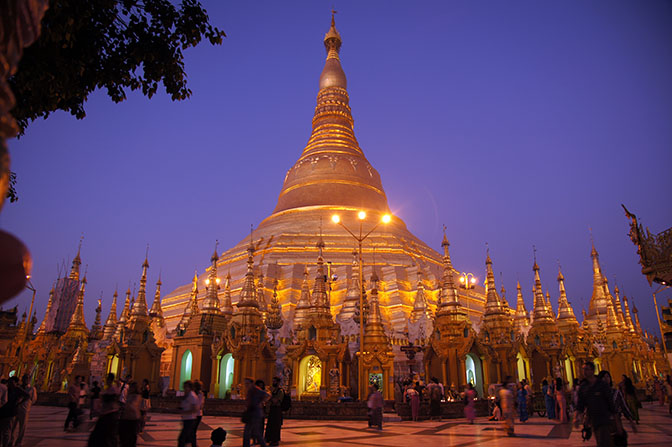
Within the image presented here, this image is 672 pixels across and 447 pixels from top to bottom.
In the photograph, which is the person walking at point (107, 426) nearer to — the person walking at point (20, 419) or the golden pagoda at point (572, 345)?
the person walking at point (20, 419)

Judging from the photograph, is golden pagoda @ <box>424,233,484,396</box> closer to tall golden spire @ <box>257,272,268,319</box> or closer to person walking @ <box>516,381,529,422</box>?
person walking @ <box>516,381,529,422</box>

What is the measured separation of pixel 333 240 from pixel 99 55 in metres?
38.4

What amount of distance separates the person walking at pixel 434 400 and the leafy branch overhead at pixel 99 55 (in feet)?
44.1

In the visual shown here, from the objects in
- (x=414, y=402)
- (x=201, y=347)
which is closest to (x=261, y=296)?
(x=201, y=347)

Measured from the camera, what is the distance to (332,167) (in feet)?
180

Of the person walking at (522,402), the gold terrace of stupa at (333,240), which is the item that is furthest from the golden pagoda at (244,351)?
the person walking at (522,402)

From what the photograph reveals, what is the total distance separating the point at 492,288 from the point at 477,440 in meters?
20.2

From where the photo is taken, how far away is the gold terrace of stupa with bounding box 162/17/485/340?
39.8 metres

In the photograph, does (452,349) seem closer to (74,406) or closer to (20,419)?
(74,406)

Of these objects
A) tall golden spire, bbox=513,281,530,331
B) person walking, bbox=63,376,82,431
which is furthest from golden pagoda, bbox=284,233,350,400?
tall golden spire, bbox=513,281,530,331

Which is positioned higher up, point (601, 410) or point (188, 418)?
point (601, 410)

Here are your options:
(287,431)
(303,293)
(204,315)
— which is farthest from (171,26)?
(303,293)

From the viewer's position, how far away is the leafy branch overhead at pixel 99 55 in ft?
25.0

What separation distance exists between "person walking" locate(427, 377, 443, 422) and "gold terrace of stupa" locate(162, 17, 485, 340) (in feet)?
52.1
